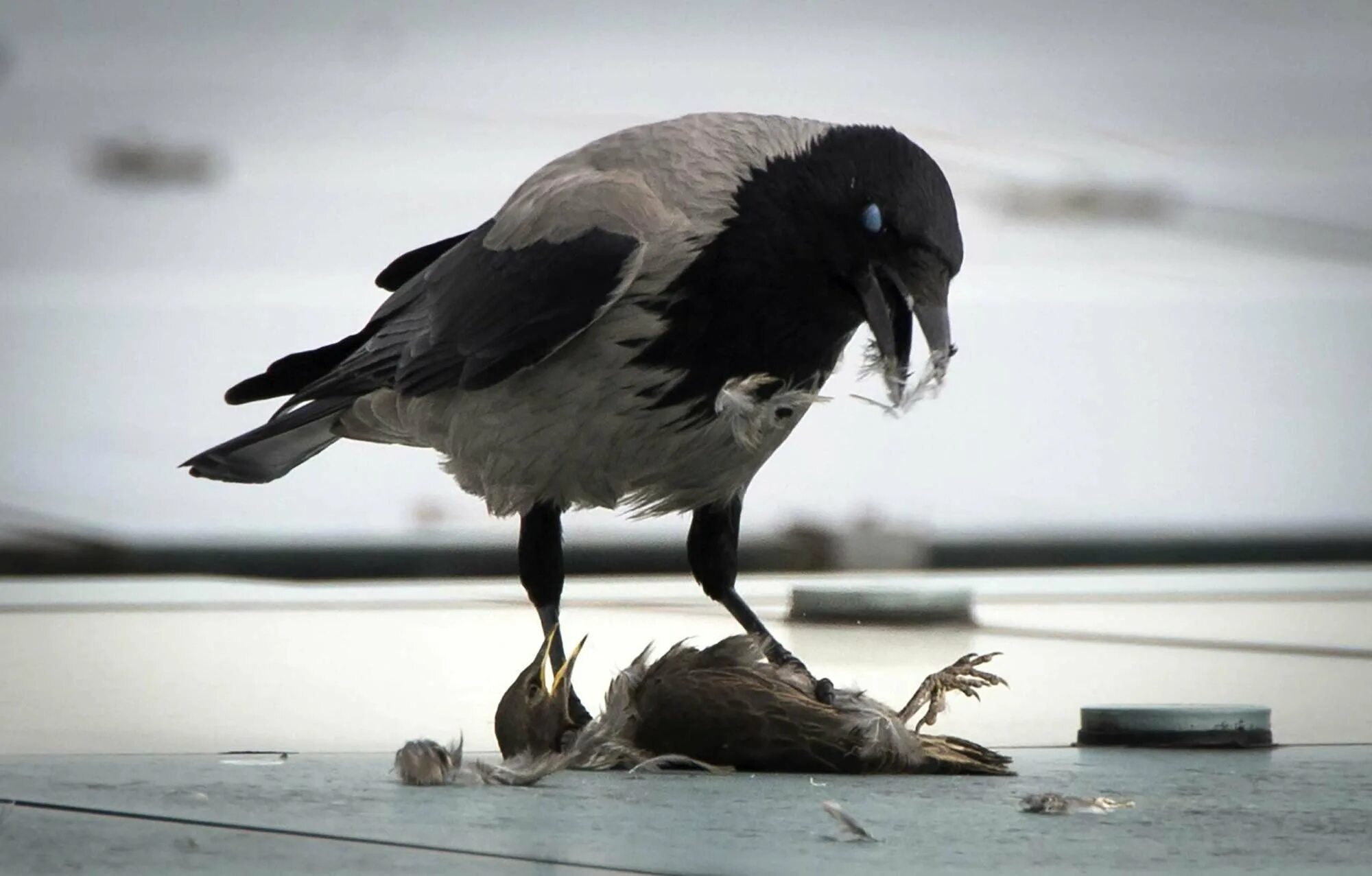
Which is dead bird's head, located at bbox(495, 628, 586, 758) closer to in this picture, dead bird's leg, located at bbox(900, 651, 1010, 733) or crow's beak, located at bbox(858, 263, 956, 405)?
dead bird's leg, located at bbox(900, 651, 1010, 733)

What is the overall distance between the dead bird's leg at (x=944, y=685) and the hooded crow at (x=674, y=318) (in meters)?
0.16

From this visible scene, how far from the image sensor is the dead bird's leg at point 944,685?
8.07ft

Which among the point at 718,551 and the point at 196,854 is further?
the point at 718,551

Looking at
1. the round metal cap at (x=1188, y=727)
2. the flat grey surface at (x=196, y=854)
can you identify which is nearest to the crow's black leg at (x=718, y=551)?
the round metal cap at (x=1188, y=727)

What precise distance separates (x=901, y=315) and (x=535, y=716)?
0.78 meters

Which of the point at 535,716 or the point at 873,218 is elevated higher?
the point at 873,218

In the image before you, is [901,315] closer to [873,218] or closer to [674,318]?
[873,218]

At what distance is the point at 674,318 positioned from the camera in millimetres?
2600

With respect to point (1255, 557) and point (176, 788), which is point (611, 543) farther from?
point (176, 788)

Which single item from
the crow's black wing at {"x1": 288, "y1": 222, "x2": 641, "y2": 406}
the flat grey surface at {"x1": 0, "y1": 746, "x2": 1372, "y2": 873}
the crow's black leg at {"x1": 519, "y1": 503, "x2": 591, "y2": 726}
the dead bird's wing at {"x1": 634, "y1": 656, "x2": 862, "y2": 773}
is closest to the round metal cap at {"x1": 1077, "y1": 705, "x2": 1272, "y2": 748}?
the flat grey surface at {"x1": 0, "y1": 746, "x2": 1372, "y2": 873}

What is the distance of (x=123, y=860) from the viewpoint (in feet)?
4.76

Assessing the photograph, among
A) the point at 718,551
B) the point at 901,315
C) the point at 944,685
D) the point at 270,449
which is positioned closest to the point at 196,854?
the point at 944,685

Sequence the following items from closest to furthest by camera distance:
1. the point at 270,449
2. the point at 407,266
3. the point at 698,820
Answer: the point at 698,820
the point at 270,449
the point at 407,266

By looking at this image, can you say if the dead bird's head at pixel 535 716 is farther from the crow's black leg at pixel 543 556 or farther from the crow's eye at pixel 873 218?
the crow's eye at pixel 873 218
